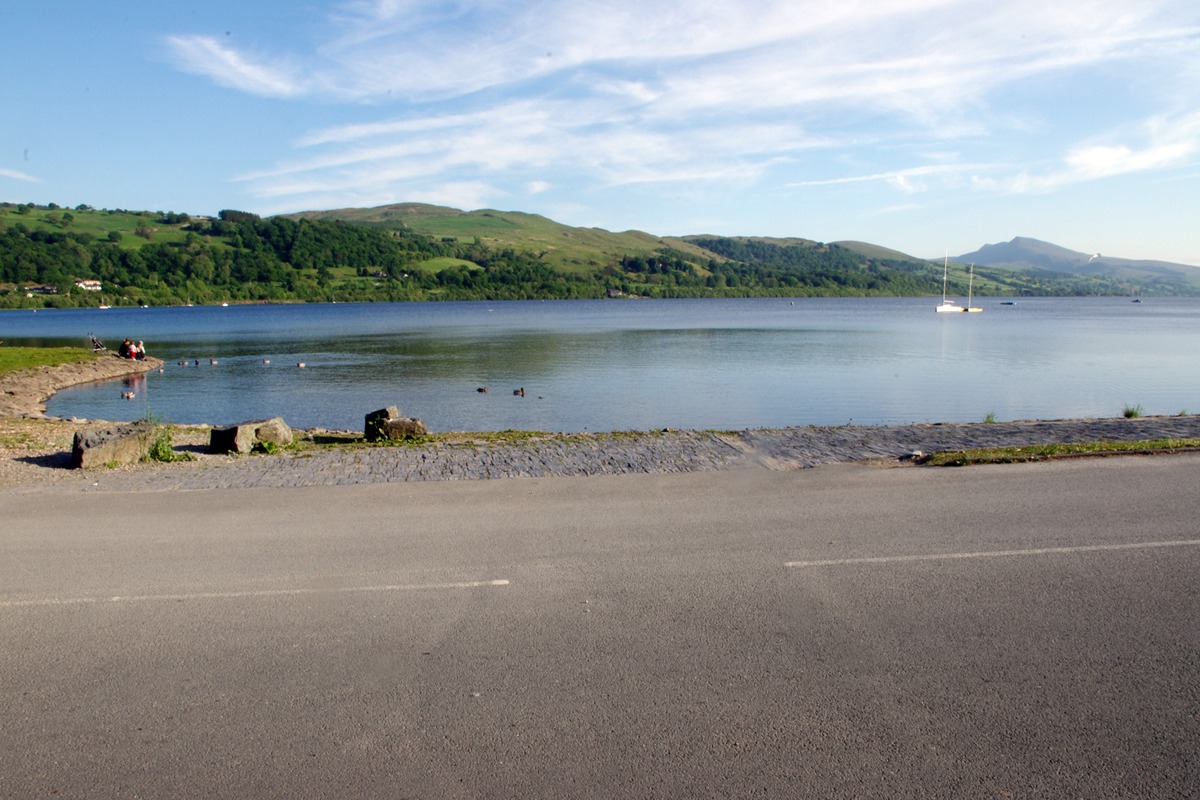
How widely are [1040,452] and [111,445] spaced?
46.1 ft

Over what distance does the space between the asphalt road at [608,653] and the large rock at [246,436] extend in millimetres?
4381

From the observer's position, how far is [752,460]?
13.1 meters

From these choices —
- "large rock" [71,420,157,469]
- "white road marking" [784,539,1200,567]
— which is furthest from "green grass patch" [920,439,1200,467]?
"large rock" [71,420,157,469]

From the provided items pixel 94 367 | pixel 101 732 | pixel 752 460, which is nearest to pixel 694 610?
pixel 101 732

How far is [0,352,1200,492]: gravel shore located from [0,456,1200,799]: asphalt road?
7.73 ft

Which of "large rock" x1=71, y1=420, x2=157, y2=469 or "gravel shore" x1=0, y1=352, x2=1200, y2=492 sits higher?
"large rock" x1=71, y1=420, x2=157, y2=469

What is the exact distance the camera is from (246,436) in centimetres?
1409

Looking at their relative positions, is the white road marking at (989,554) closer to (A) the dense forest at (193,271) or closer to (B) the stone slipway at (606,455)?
(B) the stone slipway at (606,455)

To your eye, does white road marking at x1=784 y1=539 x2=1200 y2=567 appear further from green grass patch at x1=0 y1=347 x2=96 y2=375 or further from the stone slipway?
green grass patch at x1=0 y1=347 x2=96 y2=375

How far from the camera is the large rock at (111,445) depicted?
12.4 m

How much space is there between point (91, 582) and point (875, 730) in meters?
6.45

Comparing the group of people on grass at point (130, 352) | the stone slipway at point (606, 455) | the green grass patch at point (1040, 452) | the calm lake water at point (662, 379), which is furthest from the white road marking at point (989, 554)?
the group of people on grass at point (130, 352)

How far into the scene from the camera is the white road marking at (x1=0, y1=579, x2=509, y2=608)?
6.68 meters

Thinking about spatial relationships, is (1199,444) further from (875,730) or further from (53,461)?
(53,461)
